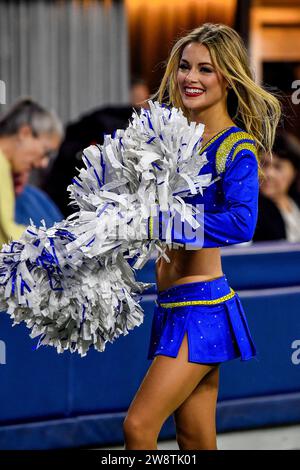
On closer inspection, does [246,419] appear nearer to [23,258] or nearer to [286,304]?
[286,304]

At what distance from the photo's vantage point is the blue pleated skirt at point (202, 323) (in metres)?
3.36

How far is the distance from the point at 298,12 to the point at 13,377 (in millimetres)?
5779

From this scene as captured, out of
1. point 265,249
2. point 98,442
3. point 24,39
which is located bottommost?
point 98,442

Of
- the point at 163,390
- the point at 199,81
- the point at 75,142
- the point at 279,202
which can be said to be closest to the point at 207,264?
the point at 163,390

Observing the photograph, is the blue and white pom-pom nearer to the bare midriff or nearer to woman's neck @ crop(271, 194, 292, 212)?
the bare midriff

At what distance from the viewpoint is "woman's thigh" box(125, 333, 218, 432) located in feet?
10.8

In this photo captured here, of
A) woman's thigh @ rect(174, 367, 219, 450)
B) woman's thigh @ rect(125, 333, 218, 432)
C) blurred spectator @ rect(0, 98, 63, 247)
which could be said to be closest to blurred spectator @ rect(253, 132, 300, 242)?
blurred spectator @ rect(0, 98, 63, 247)

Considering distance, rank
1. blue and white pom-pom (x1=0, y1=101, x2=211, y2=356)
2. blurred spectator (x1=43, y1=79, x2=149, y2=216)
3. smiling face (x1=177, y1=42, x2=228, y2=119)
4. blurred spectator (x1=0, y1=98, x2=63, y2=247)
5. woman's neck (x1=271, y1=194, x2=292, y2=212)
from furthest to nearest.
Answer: woman's neck (x1=271, y1=194, x2=292, y2=212) < blurred spectator (x1=43, y1=79, x2=149, y2=216) < blurred spectator (x1=0, y1=98, x2=63, y2=247) < smiling face (x1=177, y1=42, x2=228, y2=119) < blue and white pom-pom (x1=0, y1=101, x2=211, y2=356)

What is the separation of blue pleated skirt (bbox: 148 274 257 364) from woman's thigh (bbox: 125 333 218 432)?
0.9 inches

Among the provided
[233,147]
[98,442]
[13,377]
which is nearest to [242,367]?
[98,442]

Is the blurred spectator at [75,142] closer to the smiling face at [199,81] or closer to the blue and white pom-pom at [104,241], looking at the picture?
the smiling face at [199,81]

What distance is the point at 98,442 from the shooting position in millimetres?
4734

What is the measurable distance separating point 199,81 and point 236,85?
13cm
